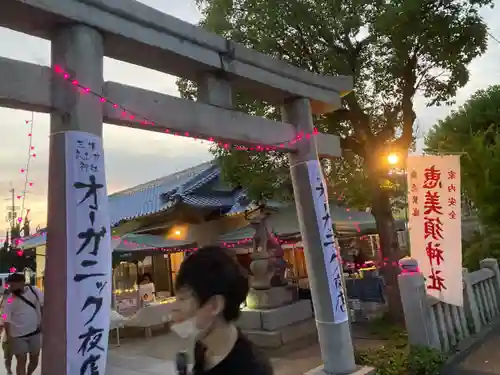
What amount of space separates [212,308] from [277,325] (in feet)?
21.6

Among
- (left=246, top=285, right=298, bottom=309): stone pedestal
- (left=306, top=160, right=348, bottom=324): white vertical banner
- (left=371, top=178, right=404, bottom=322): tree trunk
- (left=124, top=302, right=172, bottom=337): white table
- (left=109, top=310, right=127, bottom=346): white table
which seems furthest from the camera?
(left=124, top=302, right=172, bottom=337): white table

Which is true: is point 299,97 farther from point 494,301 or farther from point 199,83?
point 494,301

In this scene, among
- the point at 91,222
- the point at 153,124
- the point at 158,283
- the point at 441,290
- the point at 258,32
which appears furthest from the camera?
the point at 158,283

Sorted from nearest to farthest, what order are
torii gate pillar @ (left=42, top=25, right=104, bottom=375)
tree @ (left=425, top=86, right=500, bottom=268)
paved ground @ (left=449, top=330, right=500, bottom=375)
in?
torii gate pillar @ (left=42, top=25, right=104, bottom=375) < paved ground @ (left=449, top=330, right=500, bottom=375) < tree @ (left=425, top=86, right=500, bottom=268)

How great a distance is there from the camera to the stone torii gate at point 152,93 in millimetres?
3279

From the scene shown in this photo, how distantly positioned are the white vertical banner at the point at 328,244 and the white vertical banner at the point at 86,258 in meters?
2.90

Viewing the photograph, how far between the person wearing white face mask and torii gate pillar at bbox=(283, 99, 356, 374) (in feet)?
12.1

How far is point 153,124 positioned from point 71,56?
3.02 feet

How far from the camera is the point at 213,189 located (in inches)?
648

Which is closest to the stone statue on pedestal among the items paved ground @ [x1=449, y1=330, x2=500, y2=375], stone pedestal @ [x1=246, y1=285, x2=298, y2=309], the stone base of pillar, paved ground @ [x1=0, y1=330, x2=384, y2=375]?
stone pedestal @ [x1=246, y1=285, x2=298, y2=309]

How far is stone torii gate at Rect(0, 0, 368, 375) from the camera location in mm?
3279

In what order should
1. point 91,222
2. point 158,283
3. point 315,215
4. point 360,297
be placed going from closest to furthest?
point 91,222
point 315,215
point 360,297
point 158,283

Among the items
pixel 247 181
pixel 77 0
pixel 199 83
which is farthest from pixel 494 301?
pixel 77 0

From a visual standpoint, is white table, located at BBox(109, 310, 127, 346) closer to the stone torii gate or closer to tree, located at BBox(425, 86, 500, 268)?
the stone torii gate
